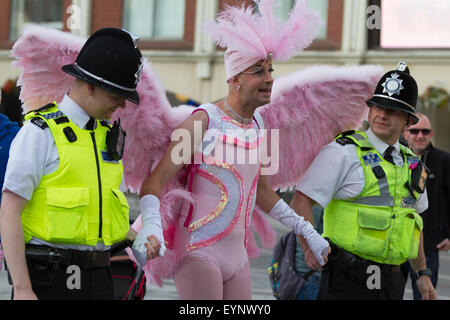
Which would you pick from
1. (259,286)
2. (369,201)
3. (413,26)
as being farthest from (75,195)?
(413,26)

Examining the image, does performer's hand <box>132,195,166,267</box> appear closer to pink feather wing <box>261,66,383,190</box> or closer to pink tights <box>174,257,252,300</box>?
pink tights <box>174,257,252,300</box>

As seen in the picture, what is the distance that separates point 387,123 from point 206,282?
4.49ft

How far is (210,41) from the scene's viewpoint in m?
18.4

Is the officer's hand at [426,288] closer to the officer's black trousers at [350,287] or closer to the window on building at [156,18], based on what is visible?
the officer's black trousers at [350,287]

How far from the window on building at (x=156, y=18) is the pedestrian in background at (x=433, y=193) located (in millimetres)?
14142

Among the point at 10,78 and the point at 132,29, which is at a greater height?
the point at 132,29

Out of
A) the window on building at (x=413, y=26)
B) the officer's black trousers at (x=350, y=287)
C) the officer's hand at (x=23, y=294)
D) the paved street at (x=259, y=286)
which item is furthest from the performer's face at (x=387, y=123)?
the window on building at (x=413, y=26)

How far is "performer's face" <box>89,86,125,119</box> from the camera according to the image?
10.5 ft

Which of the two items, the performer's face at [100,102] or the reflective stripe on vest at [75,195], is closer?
the reflective stripe on vest at [75,195]

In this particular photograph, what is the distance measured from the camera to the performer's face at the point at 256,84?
3.82 metres

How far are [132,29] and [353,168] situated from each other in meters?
17.4
